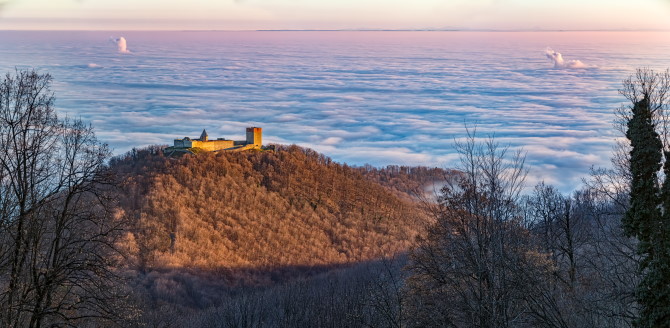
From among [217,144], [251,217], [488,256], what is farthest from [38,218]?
[217,144]

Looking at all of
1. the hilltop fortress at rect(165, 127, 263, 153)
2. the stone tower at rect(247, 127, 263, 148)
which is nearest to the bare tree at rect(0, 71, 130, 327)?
the hilltop fortress at rect(165, 127, 263, 153)

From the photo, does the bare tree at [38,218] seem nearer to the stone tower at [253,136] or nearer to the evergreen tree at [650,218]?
the evergreen tree at [650,218]

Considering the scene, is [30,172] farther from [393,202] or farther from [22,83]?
[393,202]

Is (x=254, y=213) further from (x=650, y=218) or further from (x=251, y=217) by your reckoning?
(x=650, y=218)

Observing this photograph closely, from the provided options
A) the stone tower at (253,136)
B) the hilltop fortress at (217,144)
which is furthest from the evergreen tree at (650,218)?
the stone tower at (253,136)

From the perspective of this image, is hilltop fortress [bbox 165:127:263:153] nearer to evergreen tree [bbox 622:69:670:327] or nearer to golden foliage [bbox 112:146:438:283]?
golden foliage [bbox 112:146:438:283]

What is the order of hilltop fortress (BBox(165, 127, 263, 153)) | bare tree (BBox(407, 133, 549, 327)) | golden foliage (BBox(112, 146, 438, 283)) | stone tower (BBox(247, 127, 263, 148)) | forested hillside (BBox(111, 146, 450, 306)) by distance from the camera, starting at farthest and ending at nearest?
stone tower (BBox(247, 127, 263, 148))
hilltop fortress (BBox(165, 127, 263, 153))
golden foliage (BBox(112, 146, 438, 283))
forested hillside (BBox(111, 146, 450, 306))
bare tree (BBox(407, 133, 549, 327))
